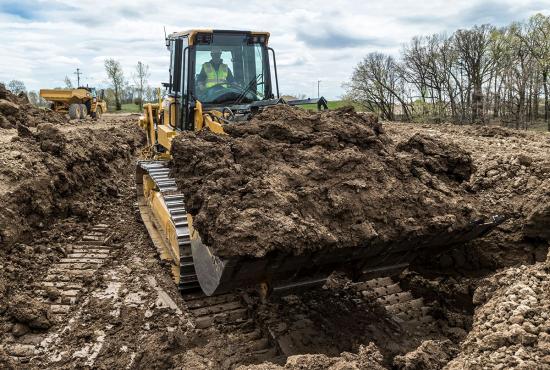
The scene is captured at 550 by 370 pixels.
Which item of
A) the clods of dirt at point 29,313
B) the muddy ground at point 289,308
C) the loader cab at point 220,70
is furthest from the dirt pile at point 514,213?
the clods of dirt at point 29,313

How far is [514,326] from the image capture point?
8.77ft

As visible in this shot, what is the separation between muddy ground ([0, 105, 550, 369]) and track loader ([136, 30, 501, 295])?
37cm

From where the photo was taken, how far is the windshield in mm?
6293

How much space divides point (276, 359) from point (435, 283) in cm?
202

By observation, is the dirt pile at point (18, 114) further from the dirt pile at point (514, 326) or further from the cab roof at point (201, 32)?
the dirt pile at point (514, 326)

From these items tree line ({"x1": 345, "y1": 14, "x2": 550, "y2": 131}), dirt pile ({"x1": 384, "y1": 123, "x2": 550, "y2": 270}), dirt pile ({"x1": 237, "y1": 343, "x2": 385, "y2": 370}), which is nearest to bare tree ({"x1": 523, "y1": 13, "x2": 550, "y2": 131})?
tree line ({"x1": 345, "y1": 14, "x2": 550, "y2": 131})

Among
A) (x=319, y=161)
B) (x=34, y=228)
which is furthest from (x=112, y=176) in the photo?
(x=319, y=161)

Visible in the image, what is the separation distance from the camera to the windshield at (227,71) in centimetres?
629

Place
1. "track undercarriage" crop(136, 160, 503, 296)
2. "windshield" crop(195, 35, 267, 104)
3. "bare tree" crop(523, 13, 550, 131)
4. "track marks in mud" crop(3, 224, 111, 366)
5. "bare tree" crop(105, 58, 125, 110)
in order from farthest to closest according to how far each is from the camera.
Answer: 1. "bare tree" crop(105, 58, 125, 110)
2. "bare tree" crop(523, 13, 550, 131)
3. "windshield" crop(195, 35, 267, 104)
4. "track marks in mud" crop(3, 224, 111, 366)
5. "track undercarriage" crop(136, 160, 503, 296)

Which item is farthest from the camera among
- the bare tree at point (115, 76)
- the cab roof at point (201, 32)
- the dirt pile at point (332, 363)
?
the bare tree at point (115, 76)

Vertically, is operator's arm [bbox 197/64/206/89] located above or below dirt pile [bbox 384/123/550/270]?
above

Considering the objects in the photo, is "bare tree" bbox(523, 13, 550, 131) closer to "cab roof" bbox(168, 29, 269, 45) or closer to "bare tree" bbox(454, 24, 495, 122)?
"bare tree" bbox(454, 24, 495, 122)

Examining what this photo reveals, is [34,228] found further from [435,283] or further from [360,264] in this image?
[435,283]

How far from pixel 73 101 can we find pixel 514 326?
81.2 feet
